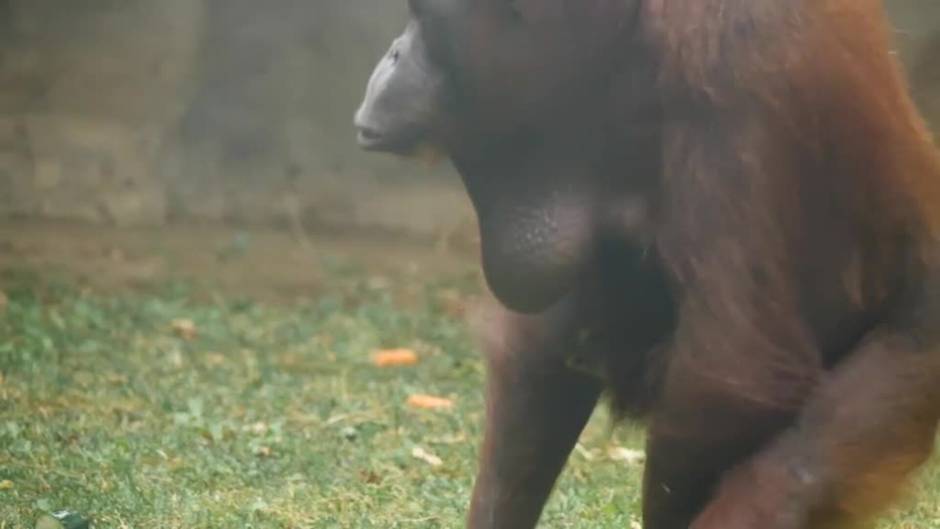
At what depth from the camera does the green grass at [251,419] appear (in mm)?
3842

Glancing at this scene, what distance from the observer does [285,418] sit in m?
4.83

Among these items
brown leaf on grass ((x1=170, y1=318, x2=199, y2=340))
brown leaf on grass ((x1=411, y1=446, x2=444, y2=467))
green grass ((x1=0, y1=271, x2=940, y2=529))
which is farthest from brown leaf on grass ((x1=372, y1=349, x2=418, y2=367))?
brown leaf on grass ((x1=411, y1=446, x2=444, y2=467))

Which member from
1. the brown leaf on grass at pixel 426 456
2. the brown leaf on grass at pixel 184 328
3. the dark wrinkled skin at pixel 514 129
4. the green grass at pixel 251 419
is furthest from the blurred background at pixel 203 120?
the dark wrinkled skin at pixel 514 129

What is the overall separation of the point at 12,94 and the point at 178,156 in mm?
730

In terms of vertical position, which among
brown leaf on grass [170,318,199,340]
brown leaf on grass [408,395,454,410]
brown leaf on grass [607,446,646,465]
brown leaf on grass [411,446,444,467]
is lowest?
brown leaf on grass [170,318,199,340]

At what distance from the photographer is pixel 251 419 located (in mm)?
4789

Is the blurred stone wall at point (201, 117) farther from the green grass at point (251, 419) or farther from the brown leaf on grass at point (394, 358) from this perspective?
the brown leaf on grass at point (394, 358)

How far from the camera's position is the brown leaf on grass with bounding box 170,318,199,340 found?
19.5 feet

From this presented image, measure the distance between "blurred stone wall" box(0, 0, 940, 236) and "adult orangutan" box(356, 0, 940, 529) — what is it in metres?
4.30

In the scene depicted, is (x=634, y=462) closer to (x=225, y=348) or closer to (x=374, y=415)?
(x=374, y=415)

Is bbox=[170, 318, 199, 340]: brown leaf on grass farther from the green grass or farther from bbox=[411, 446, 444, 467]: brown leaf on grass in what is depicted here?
bbox=[411, 446, 444, 467]: brown leaf on grass

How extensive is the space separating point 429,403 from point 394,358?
2.11 ft

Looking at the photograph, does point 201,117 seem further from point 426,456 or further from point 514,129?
point 514,129

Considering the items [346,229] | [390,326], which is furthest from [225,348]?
[346,229]
